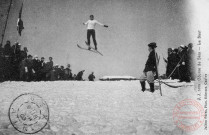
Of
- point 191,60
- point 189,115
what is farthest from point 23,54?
point 189,115

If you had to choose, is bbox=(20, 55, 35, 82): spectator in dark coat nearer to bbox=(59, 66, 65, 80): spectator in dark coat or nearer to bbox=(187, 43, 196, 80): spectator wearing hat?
bbox=(59, 66, 65, 80): spectator in dark coat

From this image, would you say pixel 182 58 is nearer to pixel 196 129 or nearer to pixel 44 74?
pixel 196 129

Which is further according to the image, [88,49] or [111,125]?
[88,49]

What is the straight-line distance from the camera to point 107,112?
4488 millimetres

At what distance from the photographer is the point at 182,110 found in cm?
469

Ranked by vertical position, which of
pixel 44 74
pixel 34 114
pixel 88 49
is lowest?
pixel 34 114

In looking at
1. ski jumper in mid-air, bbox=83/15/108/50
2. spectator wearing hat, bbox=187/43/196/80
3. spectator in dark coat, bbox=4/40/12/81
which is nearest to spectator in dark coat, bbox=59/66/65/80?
spectator in dark coat, bbox=4/40/12/81

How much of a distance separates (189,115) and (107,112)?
1.59 m

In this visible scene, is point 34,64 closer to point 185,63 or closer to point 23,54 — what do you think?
point 23,54

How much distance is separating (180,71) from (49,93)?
14.8 ft

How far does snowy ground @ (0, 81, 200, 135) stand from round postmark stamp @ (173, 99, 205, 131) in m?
0.13

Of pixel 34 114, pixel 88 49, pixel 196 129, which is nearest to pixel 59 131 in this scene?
pixel 34 114

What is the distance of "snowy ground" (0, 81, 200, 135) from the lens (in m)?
3.66

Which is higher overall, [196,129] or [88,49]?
[88,49]
